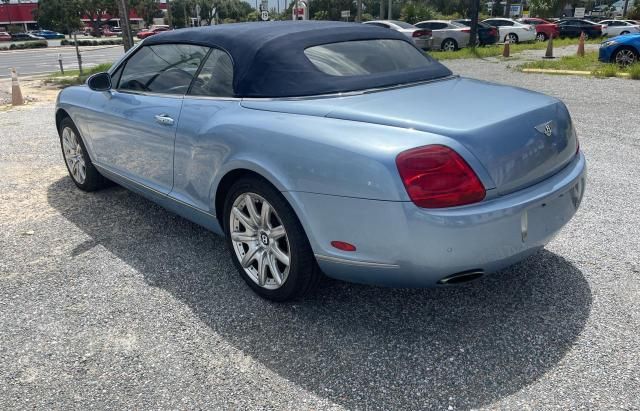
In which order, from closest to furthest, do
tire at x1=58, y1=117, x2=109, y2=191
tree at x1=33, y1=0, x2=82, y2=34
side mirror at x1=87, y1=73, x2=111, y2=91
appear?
side mirror at x1=87, y1=73, x2=111, y2=91 → tire at x1=58, y1=117, x2=109, y2=191 → tree at x1=33, y1=0, x2=82, y2=34

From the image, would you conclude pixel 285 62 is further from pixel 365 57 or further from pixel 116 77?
pixel 116 77

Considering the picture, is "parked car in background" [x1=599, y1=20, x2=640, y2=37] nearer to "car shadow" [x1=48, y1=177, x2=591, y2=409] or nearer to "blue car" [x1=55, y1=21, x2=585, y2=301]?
"blue car" [x1=55, y1=21, x2=585, y2=301]

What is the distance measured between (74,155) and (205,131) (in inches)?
102

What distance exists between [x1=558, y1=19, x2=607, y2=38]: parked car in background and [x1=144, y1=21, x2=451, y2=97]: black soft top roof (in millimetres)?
28486

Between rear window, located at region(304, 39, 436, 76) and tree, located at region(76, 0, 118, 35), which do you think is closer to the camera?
rear window, located at region(304, 39, 436, 76)

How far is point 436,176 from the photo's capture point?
2402 mm

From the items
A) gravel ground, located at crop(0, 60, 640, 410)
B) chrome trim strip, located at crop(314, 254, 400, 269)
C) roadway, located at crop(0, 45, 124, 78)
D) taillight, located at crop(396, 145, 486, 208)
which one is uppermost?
taillight, located at crop(396, 145, 486, 208)

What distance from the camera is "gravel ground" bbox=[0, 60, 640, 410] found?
2.41 meters

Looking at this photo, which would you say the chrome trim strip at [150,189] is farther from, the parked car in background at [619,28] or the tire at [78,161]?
the parked car in background at [619,28]

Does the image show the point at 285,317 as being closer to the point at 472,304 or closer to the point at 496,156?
the point at 472,304

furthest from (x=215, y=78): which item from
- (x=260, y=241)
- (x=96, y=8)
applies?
(x=96, y=8)

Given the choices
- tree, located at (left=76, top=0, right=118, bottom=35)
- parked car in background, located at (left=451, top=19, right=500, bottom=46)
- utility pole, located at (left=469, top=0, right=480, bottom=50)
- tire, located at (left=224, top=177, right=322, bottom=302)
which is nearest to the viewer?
tire, located at (left=224, top=177, right=322, bottom=302)

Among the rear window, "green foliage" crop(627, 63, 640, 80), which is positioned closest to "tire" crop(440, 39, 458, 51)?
"green foliage" crop(627, 63, 640, 80)

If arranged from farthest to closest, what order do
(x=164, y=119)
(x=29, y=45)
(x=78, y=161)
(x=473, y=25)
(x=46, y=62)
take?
(x=29, y=45) < (x=46, y=62) < (x=473, y=25) < (x=78, y=161) < (x=164, y=119)
